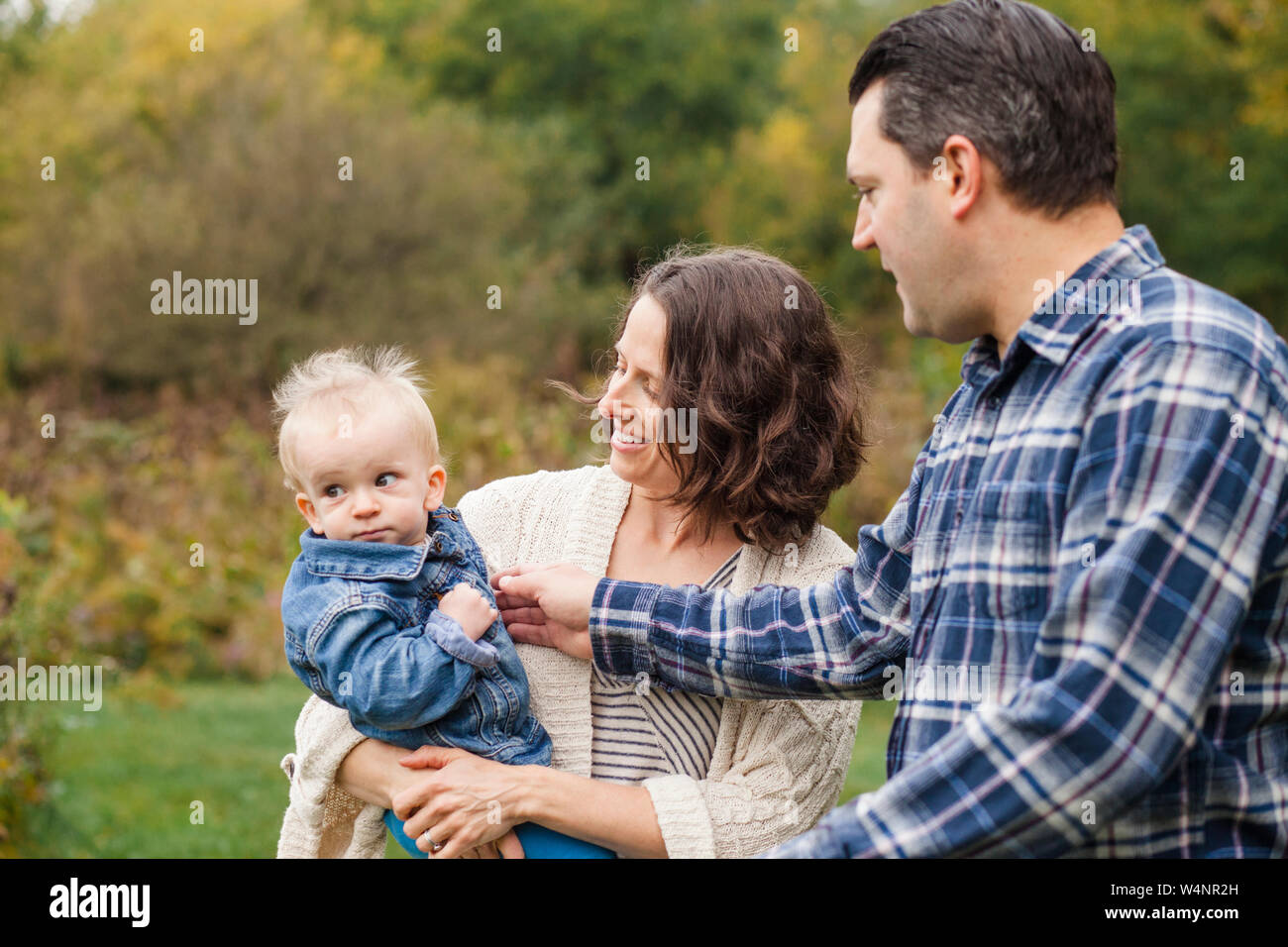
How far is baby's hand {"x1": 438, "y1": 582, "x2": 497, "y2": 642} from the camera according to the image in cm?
231

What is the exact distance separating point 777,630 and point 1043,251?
34.1 inches

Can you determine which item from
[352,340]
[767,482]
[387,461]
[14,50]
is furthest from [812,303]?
[14,50]

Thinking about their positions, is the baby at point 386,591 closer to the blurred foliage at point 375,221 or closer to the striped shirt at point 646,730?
the striped shirt at point 646,730

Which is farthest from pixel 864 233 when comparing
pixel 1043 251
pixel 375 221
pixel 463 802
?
pixel 375 221

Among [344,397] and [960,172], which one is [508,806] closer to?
[344,397]

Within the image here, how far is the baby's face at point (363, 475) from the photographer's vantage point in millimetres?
2277

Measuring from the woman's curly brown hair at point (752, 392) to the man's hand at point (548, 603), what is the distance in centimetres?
28

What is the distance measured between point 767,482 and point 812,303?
1.32 feet

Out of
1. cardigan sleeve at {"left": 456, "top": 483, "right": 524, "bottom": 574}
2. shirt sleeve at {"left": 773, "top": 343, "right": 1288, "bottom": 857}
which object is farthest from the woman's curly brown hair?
shirt sleeve at {"left": 773, "top": 343, "right": 1288, "bottom": 857}

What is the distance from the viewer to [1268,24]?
16.9 meters

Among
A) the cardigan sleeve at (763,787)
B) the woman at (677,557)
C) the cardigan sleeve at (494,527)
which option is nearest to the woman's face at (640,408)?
the woman at (677,557)

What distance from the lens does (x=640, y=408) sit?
2520 millimetres

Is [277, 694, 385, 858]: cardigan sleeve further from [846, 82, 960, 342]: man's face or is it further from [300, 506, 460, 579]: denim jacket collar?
[846, 82, 960, 342]: man's face

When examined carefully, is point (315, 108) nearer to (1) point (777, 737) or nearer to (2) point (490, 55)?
(2) point (490, 55)
